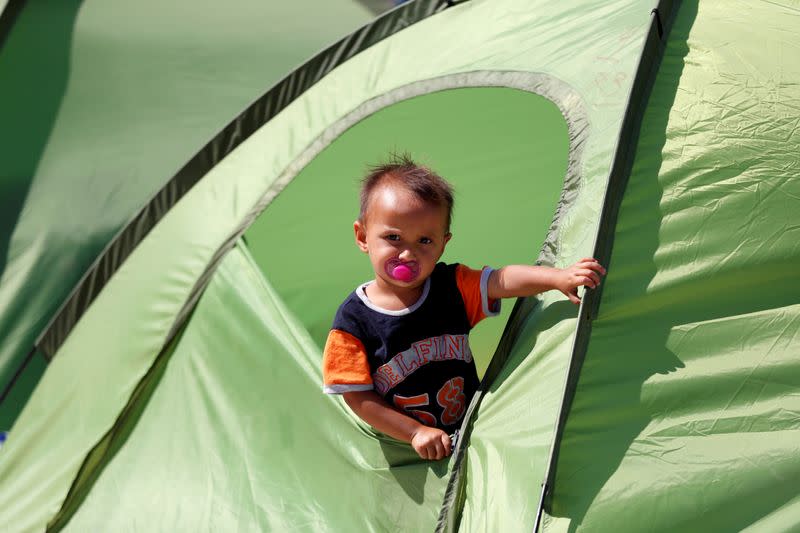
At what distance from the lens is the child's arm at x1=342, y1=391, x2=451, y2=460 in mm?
1815

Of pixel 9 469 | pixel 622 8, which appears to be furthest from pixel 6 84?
pixel 622 8

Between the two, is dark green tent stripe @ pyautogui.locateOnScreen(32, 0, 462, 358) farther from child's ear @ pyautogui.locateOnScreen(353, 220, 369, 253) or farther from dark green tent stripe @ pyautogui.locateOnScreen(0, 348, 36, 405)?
child's ear @ pyautogui.locateOnScreen(353, 220, 369, 253)

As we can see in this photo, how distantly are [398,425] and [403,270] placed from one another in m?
0.26

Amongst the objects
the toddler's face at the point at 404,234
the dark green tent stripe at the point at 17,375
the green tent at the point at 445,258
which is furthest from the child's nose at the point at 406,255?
the dark green tent stripe at the point at 17,375

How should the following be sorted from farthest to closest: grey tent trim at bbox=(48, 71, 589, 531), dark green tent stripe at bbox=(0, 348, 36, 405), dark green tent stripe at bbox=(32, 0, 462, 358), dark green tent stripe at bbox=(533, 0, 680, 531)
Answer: dark green tent stripe at bbox=(0, 348, 36, 405)
dark green tent stripe at bbox=(32, 0, 462, 358)
grey tent trim at bbox=(48, 71, 589, 531)
dark green tent stripe at bbox=(533, 0, 680, 531)

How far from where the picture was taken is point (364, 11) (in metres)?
3.97

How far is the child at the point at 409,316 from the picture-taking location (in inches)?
73.7

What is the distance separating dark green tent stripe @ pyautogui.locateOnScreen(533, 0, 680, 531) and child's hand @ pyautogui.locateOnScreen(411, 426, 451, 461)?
0.25 m

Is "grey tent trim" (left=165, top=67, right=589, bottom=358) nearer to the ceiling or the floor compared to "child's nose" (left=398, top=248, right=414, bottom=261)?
nearer to the ceiling

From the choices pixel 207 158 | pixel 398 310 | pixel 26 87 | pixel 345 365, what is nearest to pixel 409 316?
pixel 398 310

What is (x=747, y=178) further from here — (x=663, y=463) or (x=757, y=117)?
(x=663, y=463)

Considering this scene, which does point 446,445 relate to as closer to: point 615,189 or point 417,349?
point 417,349

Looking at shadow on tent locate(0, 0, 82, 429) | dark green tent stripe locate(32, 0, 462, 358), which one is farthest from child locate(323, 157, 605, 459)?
shadow on tent locate(0, 0, 82, 429)

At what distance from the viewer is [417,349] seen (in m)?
1.91
